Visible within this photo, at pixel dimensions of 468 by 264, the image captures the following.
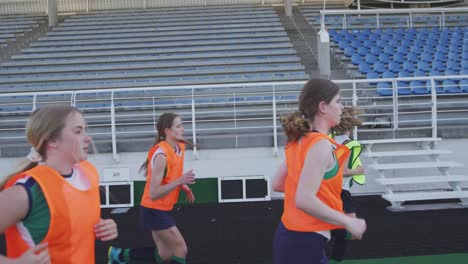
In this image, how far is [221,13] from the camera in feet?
64.1

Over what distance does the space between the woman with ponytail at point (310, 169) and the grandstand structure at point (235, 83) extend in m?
1.00

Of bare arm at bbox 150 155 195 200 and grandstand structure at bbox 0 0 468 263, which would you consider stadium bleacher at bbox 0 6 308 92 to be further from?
bare arm at bbox 150 155 195 200

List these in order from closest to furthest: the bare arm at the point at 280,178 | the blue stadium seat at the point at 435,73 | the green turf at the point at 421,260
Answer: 1. the bare arm at the point at 280,178
2. the green turf at the point at 421,260
3. the blue stadium seat at the point at 435,73

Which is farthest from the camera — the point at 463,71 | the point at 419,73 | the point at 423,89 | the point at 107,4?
the point at 107,4

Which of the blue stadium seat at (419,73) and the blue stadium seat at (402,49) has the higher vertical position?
the blue stadium seat at (402,49)

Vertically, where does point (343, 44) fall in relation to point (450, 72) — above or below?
above

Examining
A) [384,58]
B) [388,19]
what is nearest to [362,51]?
[384,58]

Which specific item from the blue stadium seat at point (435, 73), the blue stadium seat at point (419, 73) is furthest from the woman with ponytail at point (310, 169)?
the blue stadium seat at point (435, 73)

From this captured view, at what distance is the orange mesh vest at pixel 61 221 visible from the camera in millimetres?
1782

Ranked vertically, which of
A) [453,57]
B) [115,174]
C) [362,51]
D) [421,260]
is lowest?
[421,260]

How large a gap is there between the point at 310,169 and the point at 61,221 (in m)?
1.14

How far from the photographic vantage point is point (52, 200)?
5.80ft

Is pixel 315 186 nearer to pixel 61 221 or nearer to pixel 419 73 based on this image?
pixel 61 221

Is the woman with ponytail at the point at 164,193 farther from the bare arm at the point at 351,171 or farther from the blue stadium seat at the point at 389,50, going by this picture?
the blue stadium seat at the point at 389,50
